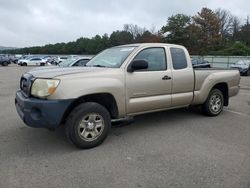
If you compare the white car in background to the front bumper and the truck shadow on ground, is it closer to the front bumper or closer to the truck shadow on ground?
the truck shadow on ground

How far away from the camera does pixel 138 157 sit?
4113mm

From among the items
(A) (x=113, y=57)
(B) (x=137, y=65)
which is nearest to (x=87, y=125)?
(B) (x=137, y=65)

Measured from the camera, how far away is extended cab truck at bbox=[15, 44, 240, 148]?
414 cm

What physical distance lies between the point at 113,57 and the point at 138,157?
7.07 ft

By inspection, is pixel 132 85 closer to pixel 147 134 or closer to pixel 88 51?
pixel 147 134

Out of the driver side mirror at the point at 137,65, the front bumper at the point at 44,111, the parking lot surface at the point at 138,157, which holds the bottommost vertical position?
the parking lot surface at the point at 138,157

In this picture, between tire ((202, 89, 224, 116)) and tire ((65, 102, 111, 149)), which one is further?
tire ((202, 89, 224, 116))

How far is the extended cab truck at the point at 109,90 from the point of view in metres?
4.14

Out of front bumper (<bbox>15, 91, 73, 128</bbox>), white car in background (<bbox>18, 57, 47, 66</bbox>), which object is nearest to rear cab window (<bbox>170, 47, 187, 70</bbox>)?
front bumper (<bbox>15, 91, 73, 128</bbox>)

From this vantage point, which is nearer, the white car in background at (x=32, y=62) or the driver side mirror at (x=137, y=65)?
the driver side mirror at (x=137, y=65)

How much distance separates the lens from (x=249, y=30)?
61188mm

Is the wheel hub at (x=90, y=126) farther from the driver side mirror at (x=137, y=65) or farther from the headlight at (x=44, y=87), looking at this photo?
the driver side mirror at (x=137, y=65)

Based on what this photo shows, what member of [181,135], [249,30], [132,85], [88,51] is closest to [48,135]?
[132,85]

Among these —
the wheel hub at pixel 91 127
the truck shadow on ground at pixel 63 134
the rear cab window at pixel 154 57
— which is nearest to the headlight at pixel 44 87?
the wheel hub at pixel 91 127
